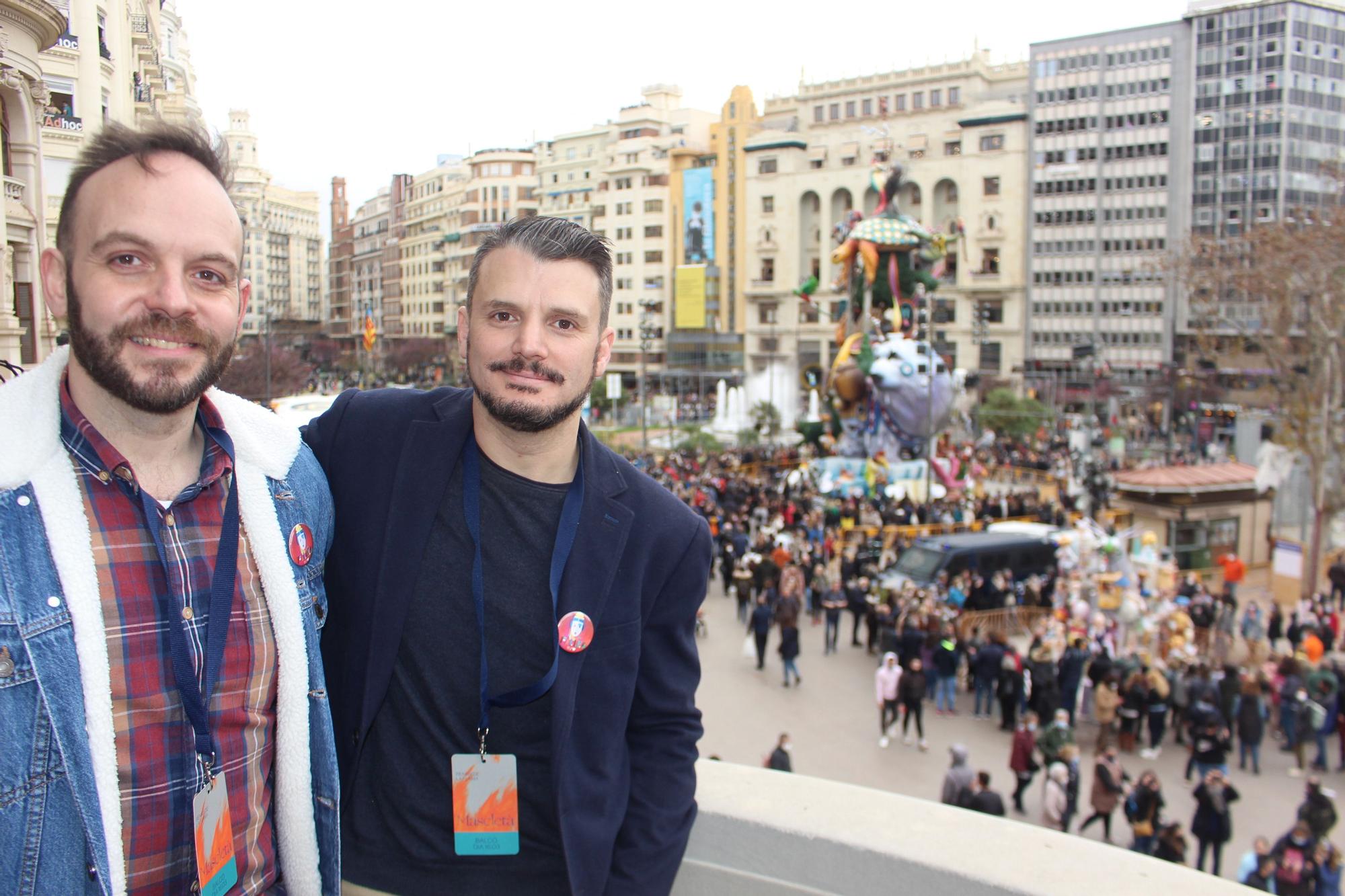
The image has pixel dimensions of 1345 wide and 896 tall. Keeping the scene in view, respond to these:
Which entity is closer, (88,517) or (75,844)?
(75,844)

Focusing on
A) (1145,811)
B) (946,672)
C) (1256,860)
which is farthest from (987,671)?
(1256,860)

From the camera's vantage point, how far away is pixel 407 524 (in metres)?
2.22

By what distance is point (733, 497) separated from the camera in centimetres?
2292

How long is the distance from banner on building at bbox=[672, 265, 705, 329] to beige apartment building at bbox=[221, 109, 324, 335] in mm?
26179

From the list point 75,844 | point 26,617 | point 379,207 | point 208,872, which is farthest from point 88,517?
point 379,207

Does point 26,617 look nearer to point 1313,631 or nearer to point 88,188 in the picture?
point 88,188

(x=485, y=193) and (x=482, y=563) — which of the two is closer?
(x=482, y=563)

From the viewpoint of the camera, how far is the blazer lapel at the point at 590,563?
2195 mm

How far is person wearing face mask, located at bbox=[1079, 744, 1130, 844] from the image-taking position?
860 centimetres

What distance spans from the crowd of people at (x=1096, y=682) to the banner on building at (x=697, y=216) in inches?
2130

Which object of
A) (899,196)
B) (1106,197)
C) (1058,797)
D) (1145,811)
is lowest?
(1058,797)

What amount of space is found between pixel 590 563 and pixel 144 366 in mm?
936

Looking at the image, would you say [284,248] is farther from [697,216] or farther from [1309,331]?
[1309,331]

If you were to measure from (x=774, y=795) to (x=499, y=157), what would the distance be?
79552 mm
